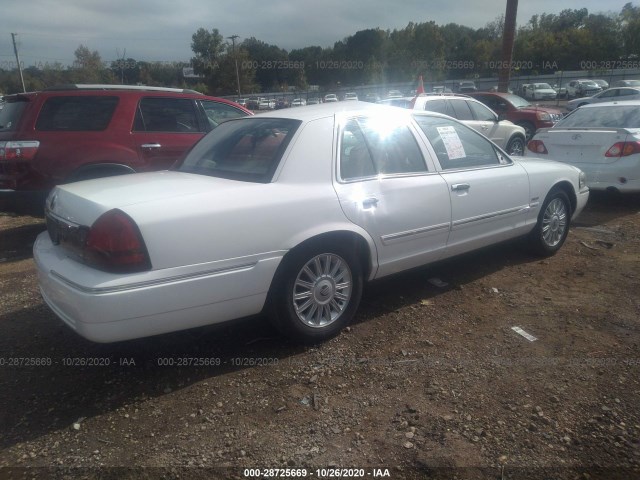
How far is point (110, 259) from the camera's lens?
2678 millimetres

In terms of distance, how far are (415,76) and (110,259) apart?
5355 cm

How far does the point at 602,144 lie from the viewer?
→ 23.1 ft

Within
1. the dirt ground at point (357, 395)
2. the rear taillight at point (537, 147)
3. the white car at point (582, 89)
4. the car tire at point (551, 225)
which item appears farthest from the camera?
the white car at point (582, 89)

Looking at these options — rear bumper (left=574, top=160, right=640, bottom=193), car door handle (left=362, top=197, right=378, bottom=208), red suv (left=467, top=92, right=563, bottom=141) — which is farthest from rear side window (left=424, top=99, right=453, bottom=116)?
car door handle (left=362, top=197, right=378, bottom=208)

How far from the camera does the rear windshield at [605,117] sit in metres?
7.45

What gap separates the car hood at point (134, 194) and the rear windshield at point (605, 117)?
6.54 metres

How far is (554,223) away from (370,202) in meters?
2.62

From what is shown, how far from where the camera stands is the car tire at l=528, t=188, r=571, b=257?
502 cm

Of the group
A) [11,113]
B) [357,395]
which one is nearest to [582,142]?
[357,395]

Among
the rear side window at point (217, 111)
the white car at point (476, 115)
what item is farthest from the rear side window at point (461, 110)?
the rear side window at point (217, 111)

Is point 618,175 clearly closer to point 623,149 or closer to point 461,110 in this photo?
point 623,149

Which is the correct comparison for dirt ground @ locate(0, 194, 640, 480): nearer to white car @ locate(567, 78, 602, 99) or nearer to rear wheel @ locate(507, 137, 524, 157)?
rear wheel @ locate(507, 137, 524, 157)

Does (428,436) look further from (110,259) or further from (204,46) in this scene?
(204,46)

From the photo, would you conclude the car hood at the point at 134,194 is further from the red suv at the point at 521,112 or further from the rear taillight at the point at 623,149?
the red suv at the point at 521,112
